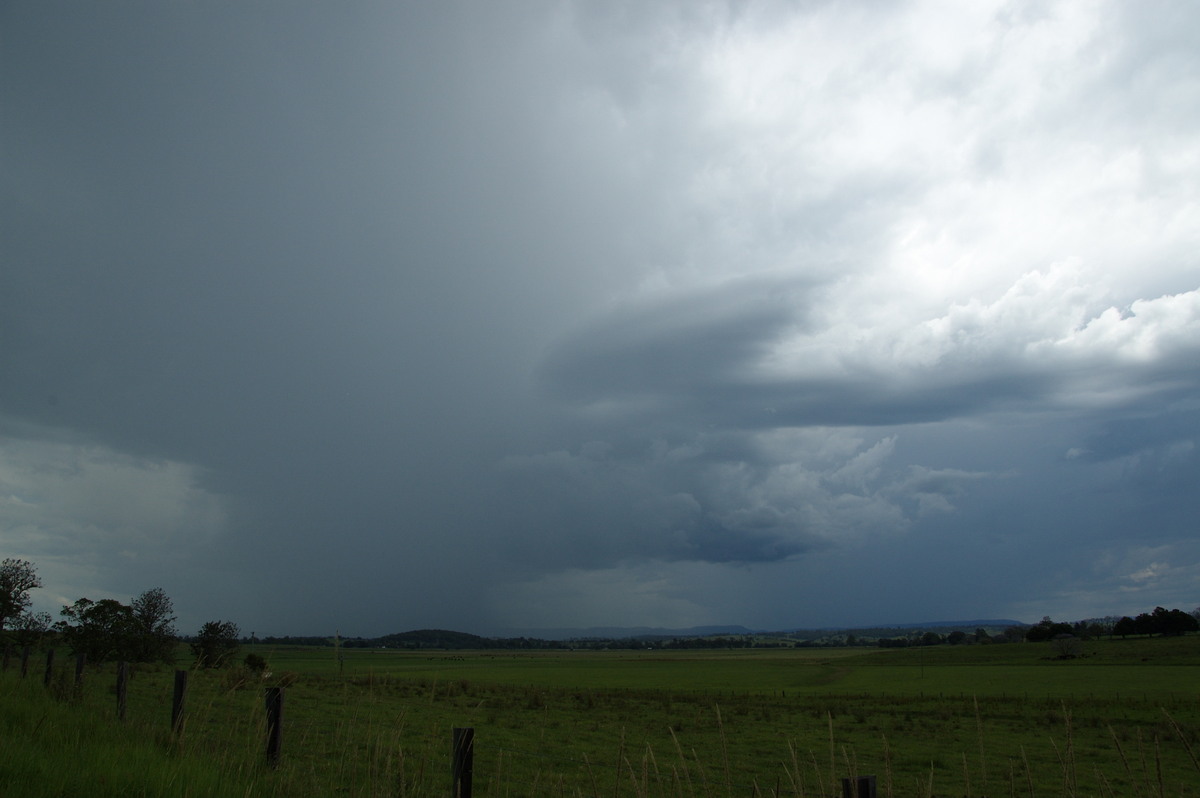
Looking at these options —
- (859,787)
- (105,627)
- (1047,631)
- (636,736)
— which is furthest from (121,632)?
(1047,631)

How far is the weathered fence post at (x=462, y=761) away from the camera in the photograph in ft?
19.2

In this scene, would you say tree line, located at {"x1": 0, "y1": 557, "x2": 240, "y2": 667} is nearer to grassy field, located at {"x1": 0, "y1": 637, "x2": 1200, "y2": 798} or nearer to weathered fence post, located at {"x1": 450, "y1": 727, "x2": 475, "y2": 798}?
grassy field, located at {"x1": 0, "y1": 637, "x2": 1200, "y2": 798}

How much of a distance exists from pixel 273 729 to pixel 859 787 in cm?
627

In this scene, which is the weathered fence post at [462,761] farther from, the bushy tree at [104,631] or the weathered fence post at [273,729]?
the bushy tree at [104,631]

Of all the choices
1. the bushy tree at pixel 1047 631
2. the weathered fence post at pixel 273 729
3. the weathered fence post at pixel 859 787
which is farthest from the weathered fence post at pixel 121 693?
the bushy tree at pixel 1047 631

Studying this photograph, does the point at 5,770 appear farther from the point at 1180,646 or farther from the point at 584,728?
the point at 1180,646

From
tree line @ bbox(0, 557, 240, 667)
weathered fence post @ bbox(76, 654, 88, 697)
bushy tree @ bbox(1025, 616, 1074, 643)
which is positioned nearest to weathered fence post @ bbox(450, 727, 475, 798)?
weathered fence post @ bbox(76, 654, 88, 697)

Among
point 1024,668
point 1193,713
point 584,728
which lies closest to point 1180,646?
point 1024,668

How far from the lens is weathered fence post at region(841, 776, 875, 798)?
3.83 metres

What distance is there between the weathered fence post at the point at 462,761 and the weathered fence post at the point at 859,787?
123 inches

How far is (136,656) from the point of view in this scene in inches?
1839

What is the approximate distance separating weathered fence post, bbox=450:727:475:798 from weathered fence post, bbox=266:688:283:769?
2.73 meters

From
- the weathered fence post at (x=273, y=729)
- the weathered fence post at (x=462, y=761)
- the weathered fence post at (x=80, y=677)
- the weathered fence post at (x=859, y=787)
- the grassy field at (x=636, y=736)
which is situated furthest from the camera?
the weathered fence post at (x=80, y=677)

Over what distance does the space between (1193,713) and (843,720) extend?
861 inches
